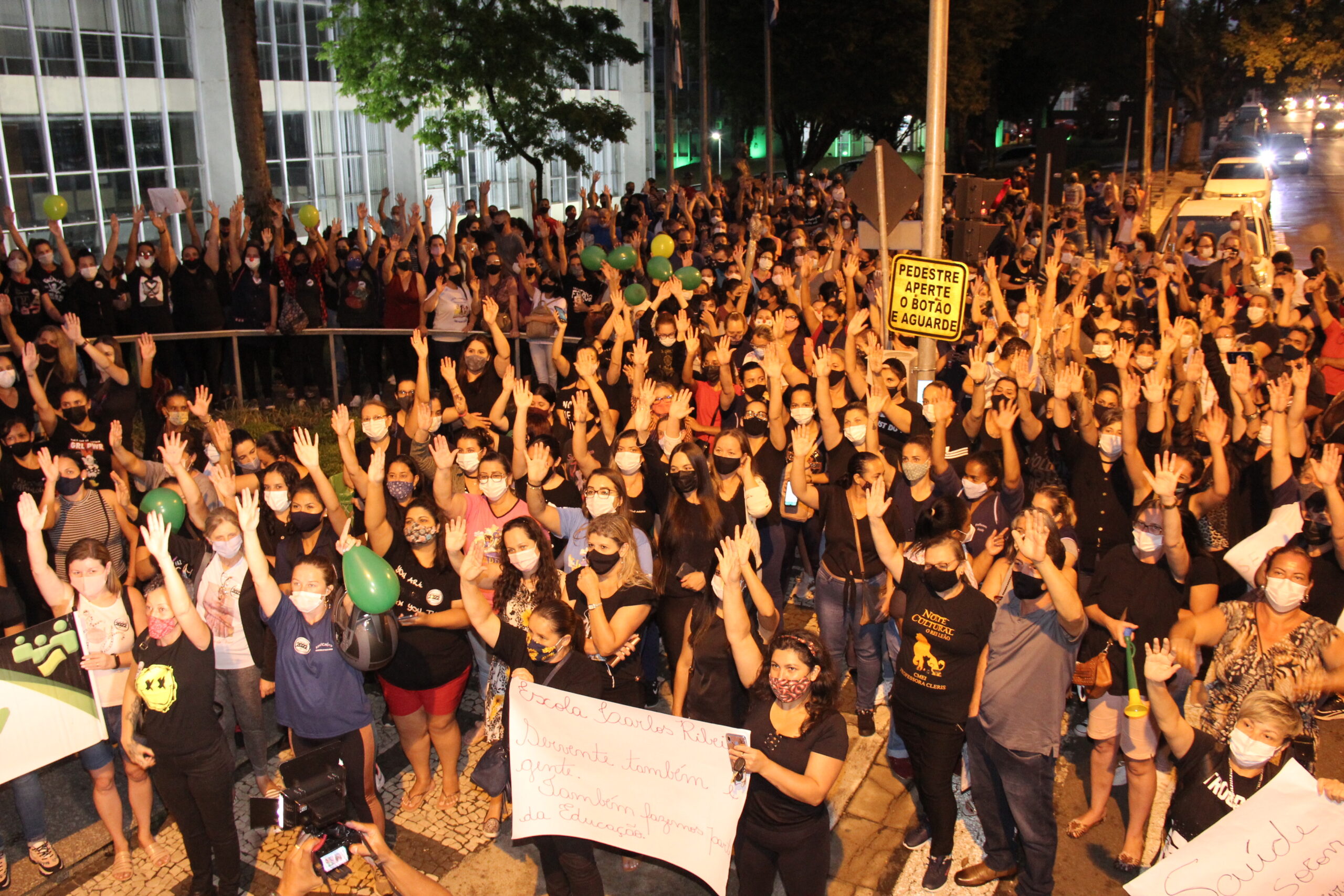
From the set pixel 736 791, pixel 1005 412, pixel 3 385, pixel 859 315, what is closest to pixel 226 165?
pixel 3 385

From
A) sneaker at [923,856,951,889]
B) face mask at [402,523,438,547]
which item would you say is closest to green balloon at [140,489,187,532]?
face mask at [402,523,438,547]

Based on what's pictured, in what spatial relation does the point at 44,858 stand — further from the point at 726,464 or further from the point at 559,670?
the point at 726,464

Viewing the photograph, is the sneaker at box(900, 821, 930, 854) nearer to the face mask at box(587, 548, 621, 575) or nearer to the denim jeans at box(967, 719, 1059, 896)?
the denim jeans at box(967, 719, 1059, 896)

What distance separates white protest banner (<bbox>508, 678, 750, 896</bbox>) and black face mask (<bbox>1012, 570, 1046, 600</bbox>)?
149 cm

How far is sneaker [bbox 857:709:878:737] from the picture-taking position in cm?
732

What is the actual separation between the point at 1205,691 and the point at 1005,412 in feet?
8.16

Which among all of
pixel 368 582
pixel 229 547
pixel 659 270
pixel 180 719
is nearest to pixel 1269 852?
pixel 368 582

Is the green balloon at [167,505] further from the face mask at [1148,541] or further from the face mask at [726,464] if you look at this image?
the face mask at [1148,541]

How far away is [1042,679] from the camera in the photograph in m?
5.40

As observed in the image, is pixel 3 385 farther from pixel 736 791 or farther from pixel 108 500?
pixel 736 791

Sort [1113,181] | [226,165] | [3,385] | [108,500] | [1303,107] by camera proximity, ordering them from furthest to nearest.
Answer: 1. [1303,107]
2. [1113,181]
3. [226,165]
4. [3,385]
5. [108,500]

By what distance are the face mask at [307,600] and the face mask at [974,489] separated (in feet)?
12.1

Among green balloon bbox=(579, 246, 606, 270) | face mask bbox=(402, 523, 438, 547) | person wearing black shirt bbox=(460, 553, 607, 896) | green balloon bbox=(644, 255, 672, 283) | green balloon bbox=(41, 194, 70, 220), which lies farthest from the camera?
green balloon bbox=(41, 194, 70, 220)

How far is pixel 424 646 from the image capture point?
6.45m
